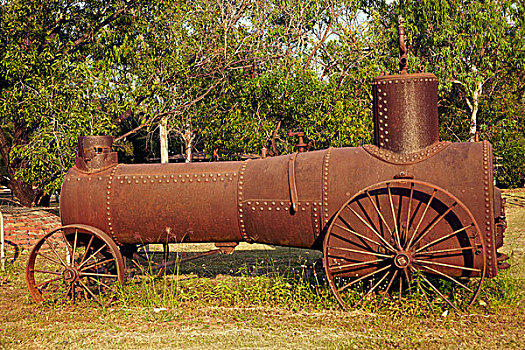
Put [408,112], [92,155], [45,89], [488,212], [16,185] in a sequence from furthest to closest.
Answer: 1. [16,185]
2. [45,89]
3. [92,155]
4. [408,112]
5. [488,212]

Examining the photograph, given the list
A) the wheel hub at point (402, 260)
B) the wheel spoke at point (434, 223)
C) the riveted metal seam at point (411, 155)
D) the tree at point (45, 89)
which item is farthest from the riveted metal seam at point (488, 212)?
the tree at point (45, 89)

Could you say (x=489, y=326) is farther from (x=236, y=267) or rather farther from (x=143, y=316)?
(x=236, y=267)

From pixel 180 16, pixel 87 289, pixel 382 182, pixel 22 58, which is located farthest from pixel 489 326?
pixel 180 16

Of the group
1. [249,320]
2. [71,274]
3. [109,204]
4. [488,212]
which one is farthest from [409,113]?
[71,274]

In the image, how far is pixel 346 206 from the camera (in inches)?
254

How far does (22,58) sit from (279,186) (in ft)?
25.0

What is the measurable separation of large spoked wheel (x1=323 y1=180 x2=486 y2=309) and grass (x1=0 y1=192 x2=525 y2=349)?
29cm

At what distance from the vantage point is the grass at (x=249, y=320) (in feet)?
18.1

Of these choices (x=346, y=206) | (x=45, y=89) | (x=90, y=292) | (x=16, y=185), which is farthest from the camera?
(x=16, y=185)

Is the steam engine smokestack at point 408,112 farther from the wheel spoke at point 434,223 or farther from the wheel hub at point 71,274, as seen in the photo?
the wheel hub at point 71,274

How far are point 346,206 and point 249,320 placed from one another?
5.63 feet

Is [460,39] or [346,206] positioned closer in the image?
[346,206]

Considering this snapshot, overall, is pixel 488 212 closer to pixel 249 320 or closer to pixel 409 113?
pixel 409 113

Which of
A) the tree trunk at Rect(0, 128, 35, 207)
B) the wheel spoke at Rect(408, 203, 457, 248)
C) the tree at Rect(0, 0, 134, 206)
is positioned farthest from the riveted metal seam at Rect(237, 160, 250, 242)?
the tree trunk at Rect(0, 128, 35, 207)
